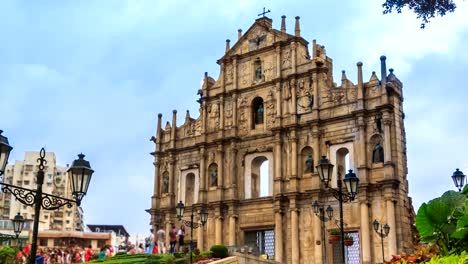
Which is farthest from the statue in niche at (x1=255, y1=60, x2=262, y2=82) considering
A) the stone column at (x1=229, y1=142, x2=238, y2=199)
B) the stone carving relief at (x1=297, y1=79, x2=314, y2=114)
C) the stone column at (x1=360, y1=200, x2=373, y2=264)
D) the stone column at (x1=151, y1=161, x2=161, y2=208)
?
the stone column at (x1=360, y1=200, x2=373, y2=264)

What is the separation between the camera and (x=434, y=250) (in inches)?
350

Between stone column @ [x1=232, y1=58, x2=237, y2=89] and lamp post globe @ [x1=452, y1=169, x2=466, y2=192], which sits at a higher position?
stone column @ [x1=232, y1=58, x2=237, y2=89]

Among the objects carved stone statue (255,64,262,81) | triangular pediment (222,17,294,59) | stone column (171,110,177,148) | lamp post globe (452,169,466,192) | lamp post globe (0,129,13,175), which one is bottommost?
lamp post globe (0,129,13,175)

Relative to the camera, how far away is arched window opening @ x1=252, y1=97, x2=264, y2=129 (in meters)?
39.2

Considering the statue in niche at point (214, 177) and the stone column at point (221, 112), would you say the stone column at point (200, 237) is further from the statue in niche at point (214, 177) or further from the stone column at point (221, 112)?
the stone column at point (221, 112)

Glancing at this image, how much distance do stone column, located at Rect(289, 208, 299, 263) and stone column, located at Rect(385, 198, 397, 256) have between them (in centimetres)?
508

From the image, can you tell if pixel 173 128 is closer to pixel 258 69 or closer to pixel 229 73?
pixel 229 73

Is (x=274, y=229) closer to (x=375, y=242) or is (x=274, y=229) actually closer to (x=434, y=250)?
(x=375, y=242)

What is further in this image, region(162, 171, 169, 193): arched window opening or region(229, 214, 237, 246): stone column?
region(162, 171, 169, 193): arched window opening

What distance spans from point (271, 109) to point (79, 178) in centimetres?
2680

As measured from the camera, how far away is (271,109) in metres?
38.3

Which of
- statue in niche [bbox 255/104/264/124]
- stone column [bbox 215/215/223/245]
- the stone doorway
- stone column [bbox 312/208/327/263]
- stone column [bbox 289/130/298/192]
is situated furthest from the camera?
statue in niche [bbox 255/104/264/124]

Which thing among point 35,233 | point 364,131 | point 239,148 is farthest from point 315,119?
point 35,233

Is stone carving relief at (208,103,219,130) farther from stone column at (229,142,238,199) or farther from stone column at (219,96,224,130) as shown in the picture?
stone column at (229,142,238,199)
